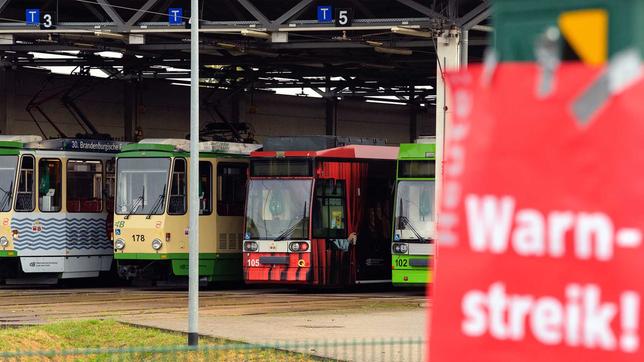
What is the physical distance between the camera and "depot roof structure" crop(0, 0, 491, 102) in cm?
2943

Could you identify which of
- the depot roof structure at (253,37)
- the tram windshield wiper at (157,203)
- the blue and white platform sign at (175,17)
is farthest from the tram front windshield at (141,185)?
the blue and white platform sign at (175,17)

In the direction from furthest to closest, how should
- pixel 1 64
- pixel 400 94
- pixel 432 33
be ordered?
pixel 400 94 < pixel 1 64 < pixel 432 33

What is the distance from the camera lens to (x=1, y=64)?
4019 cm

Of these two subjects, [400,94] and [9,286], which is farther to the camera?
[400,94]

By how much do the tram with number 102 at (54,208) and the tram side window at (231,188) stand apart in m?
2.92

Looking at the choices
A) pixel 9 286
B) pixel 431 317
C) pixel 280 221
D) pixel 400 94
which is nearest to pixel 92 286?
pixel 9 286

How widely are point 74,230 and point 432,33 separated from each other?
10.0 metres

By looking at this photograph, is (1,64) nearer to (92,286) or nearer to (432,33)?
(92,286)

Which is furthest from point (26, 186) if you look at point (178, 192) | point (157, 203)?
point (178, 192)

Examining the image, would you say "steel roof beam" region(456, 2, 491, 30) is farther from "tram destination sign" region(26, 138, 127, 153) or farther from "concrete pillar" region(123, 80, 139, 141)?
"concrete pillar" region(123, 80, 139, 141)

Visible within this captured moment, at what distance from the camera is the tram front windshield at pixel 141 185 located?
32031 millimetres

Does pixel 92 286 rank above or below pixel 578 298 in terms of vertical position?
below

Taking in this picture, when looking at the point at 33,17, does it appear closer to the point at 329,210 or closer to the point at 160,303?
the point at 160,303

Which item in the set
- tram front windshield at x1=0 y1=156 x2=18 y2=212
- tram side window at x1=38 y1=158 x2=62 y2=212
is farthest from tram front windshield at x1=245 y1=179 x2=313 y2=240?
tram front windshield at x1=0 y1=156 x2=18 y2=212
